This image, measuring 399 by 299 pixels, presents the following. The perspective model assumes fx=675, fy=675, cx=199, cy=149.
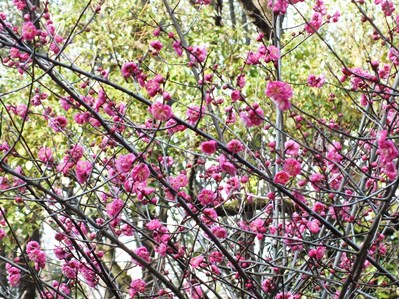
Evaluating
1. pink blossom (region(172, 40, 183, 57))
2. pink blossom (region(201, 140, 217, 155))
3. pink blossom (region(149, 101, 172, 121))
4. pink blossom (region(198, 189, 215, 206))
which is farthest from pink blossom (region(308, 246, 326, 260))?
pink blossom (region(172, 40, 183, 57))

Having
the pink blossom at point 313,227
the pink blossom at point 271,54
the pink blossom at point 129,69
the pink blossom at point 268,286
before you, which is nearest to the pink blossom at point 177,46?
the pink blossom at point 271,54

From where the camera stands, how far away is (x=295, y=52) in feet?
19.4

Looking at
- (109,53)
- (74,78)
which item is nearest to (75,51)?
(109,53)

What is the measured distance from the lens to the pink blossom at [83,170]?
2.35 meters

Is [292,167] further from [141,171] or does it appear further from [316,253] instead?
[141,171]

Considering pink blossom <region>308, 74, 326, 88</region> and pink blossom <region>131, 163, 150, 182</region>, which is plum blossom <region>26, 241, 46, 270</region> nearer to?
pink blossom <region>131, 163, 150, 182</region>

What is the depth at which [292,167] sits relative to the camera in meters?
2.24

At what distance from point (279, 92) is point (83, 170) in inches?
30.1

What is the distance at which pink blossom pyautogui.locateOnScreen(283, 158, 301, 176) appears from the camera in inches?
87.7

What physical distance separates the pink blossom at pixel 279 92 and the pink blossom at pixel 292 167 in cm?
23

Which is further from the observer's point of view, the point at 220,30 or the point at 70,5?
the point at 70,5

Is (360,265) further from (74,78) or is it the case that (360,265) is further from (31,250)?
(74,78)

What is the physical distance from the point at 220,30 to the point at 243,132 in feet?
3.33

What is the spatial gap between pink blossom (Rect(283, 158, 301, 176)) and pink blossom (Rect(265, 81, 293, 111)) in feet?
0.76
